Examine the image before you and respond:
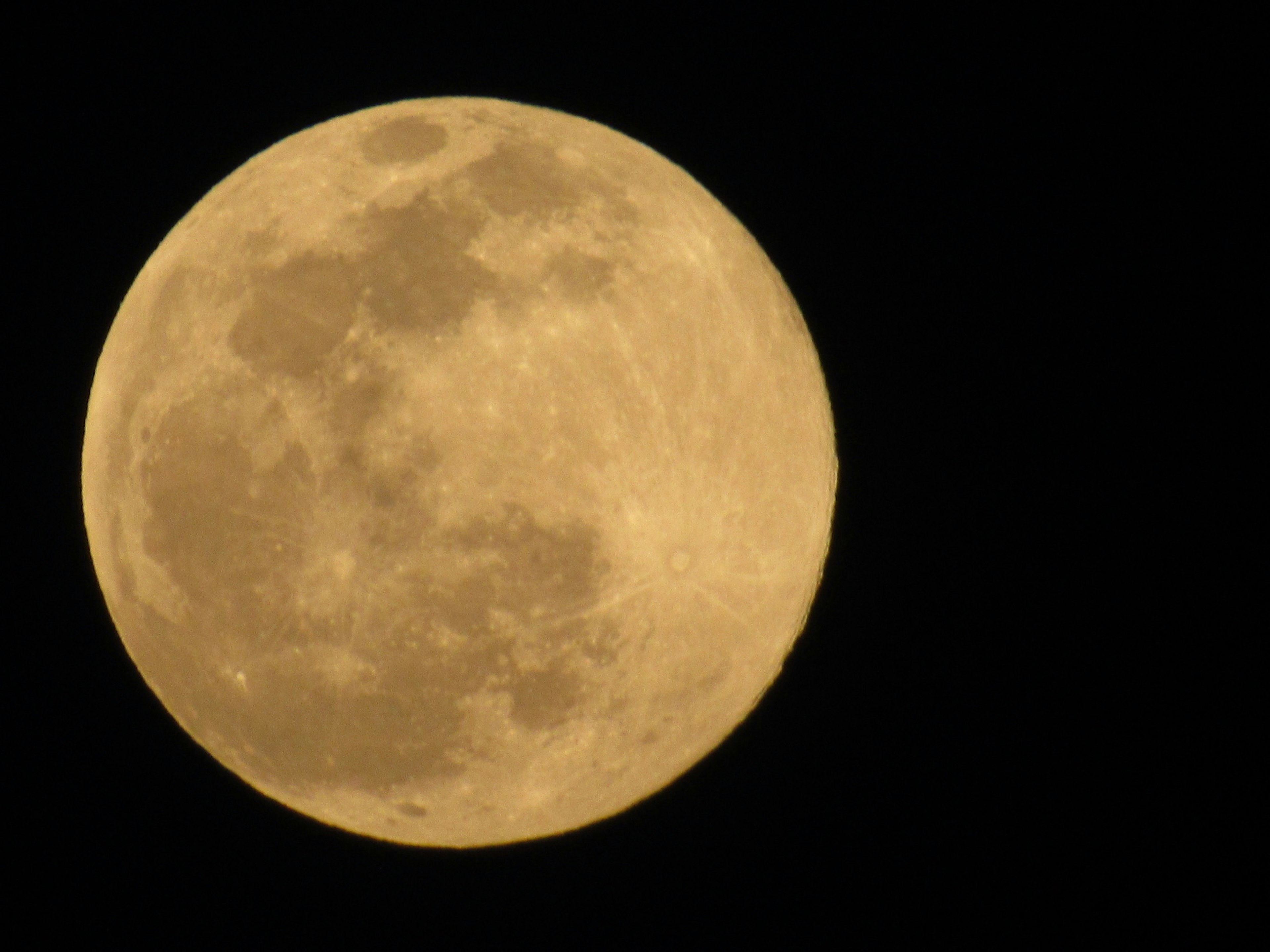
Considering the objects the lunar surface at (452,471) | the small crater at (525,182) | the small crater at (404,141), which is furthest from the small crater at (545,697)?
the small crater at (404,141)

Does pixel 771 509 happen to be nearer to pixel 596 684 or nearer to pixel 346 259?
pixel 596 684

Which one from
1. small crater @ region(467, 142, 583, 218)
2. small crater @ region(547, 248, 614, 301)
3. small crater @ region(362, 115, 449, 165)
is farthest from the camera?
small crater @ region(362, 115, 449, 165)

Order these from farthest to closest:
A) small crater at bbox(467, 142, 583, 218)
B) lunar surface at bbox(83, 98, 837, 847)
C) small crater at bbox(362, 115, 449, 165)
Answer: small crater at bbox(362, 115, 449, 165), small crater at bbox(467, 142, 583, 218), lunar surface at bbox(83, 98, 837, 847)

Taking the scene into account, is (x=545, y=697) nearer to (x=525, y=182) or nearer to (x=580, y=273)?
(x=580, y=273)

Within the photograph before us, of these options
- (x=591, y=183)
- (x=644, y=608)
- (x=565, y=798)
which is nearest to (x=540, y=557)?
(x=644, y=608)

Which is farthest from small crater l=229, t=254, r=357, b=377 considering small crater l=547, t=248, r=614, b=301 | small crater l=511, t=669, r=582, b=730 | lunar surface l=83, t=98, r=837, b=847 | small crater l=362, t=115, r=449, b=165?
small crater l=511, t=669, r=582, b=730

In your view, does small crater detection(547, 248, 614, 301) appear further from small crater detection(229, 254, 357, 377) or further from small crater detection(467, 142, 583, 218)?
small crater detection(229, 254, 357, 377)
